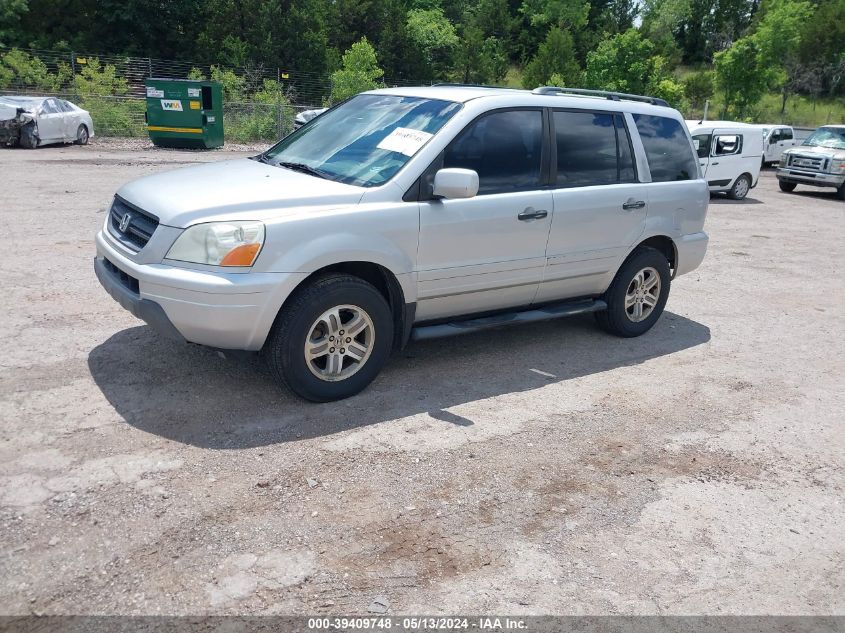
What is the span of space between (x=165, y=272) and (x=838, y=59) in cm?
6768

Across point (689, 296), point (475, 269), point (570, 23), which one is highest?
point (570, 23)

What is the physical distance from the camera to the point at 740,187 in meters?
18.2

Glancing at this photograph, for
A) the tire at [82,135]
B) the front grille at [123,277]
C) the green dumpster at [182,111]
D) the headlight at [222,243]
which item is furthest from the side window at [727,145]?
the tire at [82,135]

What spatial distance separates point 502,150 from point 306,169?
1.40 meters

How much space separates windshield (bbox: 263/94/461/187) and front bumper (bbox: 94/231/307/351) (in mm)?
1013

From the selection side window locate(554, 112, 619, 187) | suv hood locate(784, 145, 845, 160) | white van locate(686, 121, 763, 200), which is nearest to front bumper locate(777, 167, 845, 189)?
suv hood locate(784, 145, 845, 160)

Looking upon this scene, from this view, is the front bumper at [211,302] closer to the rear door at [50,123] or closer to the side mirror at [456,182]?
the side mirror at [456,182]

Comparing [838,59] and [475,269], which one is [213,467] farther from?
[838,59]

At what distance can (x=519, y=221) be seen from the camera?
5.36 metres

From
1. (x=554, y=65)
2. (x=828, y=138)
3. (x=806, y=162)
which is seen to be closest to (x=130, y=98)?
(x=806, y=162)

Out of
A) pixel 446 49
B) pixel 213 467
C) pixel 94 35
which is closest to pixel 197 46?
pixel 94 35

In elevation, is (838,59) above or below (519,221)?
above

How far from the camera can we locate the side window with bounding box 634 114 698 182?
639 cm

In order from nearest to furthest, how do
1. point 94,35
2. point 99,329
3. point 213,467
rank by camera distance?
1. point 213,467
2. point 99,329
3. point 94,35
